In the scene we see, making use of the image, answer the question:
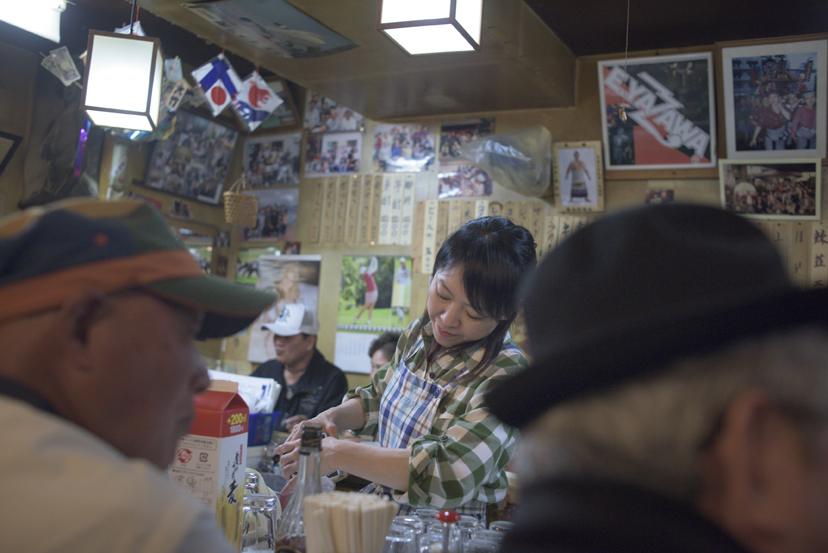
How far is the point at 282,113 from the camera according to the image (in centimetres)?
505

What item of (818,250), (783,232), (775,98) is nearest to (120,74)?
(775,98)

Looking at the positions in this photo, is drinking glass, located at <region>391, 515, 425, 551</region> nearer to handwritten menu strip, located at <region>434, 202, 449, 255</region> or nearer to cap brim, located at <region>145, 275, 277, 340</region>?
cap brim, located at <region>145, 275, 277, 340</region>

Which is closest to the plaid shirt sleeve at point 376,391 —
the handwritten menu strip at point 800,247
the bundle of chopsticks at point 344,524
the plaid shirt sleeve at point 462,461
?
the plaid shirt sleeve at point 462,461

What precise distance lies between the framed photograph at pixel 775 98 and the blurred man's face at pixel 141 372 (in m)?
3.49

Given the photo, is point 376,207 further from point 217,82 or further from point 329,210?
point 217,82

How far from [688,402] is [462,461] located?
0.94 metres

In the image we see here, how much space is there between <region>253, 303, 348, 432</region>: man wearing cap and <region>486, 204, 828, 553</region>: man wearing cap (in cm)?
358

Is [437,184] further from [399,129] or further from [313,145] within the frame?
[313,145]

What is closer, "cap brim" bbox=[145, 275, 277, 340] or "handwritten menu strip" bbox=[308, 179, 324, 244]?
"cap brim" bbox=[145, 275, 277, 340]

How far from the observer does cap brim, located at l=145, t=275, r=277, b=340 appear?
73 centimetres

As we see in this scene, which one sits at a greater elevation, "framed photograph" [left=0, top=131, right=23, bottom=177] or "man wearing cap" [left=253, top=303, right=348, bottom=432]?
"framed photograph" [left=0, top=131, right=23, bottom=177]

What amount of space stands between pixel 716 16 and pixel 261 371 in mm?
3686

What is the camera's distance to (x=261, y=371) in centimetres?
452

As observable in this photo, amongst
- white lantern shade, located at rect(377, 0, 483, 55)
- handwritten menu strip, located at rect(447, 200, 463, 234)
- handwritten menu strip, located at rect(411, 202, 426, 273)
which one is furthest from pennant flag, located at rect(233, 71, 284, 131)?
white lantern shade, located at rect(377, 0, 483, 55)
